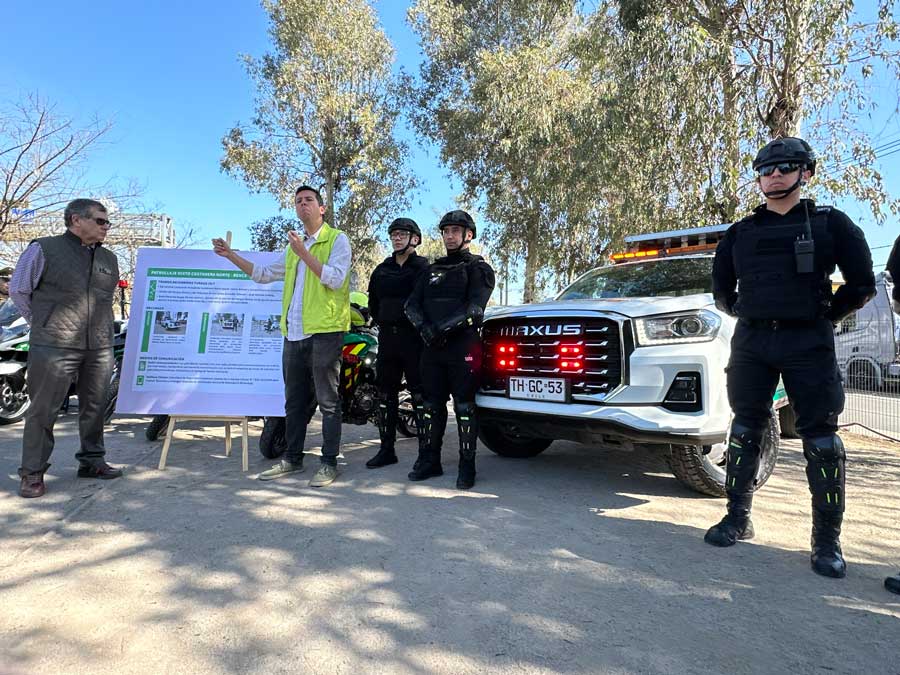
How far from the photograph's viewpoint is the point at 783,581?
255 centimetres

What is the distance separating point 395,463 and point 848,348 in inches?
197

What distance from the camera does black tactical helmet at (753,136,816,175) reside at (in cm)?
274

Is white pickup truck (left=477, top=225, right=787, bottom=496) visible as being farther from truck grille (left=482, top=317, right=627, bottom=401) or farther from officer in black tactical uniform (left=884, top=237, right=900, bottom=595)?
officer in black tactical uniform (left=884, top=237, right=900, bottom=595)

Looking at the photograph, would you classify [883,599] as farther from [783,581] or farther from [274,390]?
[274,390]

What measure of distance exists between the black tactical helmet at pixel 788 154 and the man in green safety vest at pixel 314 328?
272 cm

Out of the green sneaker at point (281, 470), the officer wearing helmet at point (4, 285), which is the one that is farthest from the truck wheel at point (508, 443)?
the officer wearing helmet at point (4, 285)

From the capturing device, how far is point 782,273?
2727mm

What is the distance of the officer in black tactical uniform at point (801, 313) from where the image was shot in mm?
2666

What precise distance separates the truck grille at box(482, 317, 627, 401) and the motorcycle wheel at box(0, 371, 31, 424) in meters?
5.36

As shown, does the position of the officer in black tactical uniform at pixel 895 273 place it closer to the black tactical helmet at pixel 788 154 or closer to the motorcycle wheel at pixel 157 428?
the black tactical helmet at pixel 788 154

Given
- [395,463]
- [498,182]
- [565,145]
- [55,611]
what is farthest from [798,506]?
[498,182]

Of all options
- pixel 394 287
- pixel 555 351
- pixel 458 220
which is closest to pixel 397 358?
pixel 394 287

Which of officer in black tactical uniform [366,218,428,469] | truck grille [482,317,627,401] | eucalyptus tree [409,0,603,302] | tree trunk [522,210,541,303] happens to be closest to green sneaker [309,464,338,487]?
officer in black tactical uniform [366,218,428,469]

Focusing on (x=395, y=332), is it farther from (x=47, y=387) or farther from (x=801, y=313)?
(x=801, y=313)
